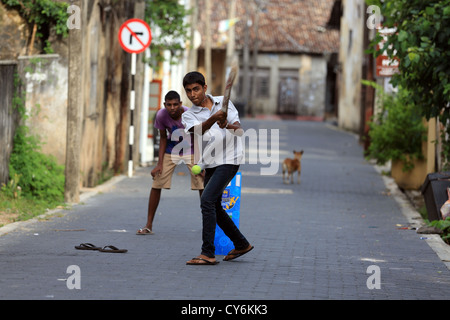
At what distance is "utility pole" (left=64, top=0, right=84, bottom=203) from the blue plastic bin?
503 centimetres

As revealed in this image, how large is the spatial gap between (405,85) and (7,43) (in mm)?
6253

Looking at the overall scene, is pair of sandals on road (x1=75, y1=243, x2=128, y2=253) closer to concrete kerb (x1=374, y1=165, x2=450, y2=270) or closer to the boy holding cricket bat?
the boy holding cricket bat

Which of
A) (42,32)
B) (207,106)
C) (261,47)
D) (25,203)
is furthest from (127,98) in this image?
(261,47)

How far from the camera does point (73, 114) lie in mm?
14211

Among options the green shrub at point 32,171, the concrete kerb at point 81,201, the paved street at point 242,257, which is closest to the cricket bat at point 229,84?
the paved street at point 242,257

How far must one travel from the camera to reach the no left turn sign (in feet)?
60.7

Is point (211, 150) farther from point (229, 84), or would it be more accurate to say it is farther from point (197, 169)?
point (229, 84)

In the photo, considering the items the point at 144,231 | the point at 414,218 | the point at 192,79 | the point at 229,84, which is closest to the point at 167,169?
the point at 144,231

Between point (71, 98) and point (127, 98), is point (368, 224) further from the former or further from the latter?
point (127, 98)

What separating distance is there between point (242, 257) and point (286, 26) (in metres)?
56.3

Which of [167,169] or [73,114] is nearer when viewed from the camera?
[167,169]

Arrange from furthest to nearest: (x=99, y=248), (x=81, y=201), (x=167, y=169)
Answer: (x=81, y=201)
(x=167, y=169)
(x=99, y=248)

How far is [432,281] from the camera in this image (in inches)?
344

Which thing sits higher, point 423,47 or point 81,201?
point 423,47
